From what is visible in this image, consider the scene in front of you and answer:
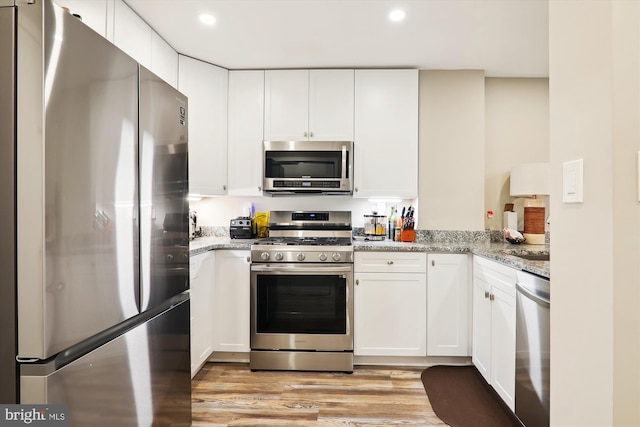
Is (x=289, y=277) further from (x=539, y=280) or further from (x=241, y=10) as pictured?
(x=241, y=10)

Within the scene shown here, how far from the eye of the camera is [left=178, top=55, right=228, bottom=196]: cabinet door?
2.83m

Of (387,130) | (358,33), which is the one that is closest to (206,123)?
(358,33)

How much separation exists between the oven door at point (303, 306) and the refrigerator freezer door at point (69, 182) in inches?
59.0

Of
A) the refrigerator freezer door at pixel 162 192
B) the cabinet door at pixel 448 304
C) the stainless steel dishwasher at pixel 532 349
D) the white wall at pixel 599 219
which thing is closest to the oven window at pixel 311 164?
the cabinet door at pixel 448 304

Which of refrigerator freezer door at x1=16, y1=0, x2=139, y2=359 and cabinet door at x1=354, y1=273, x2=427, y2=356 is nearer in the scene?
refrigerator freezer door at x1=16, y1=0, x2=139, y2=359

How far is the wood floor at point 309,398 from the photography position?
2.05 meters

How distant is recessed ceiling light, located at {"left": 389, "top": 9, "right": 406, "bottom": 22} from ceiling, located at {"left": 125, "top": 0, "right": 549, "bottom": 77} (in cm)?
3

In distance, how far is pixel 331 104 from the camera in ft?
9.97

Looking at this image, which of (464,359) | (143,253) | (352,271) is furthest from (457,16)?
(464,359)

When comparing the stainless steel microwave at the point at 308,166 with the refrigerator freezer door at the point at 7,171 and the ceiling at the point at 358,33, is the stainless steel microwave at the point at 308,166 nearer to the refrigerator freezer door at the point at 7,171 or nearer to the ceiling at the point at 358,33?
the ceiling at the point at 358,33

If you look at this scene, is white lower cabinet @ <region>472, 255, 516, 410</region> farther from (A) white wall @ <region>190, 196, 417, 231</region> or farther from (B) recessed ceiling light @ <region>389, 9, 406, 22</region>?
(B) recessed ceiling light @ <region>389, 9, 406, 22</region>

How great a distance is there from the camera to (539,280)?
1657 millimetres

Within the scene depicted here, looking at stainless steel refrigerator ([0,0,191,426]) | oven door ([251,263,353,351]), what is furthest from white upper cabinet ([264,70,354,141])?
stainless steel refrigerator ([0,0,191,426])

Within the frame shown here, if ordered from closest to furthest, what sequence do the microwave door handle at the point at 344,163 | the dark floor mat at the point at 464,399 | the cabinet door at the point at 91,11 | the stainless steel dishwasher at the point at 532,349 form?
the stainless steel dishwasher at the point at 532,349
the cabinet door at the point at 91,11
the dark floor mat at the point at 464,399
the microwave door handle at the point at 344,163
